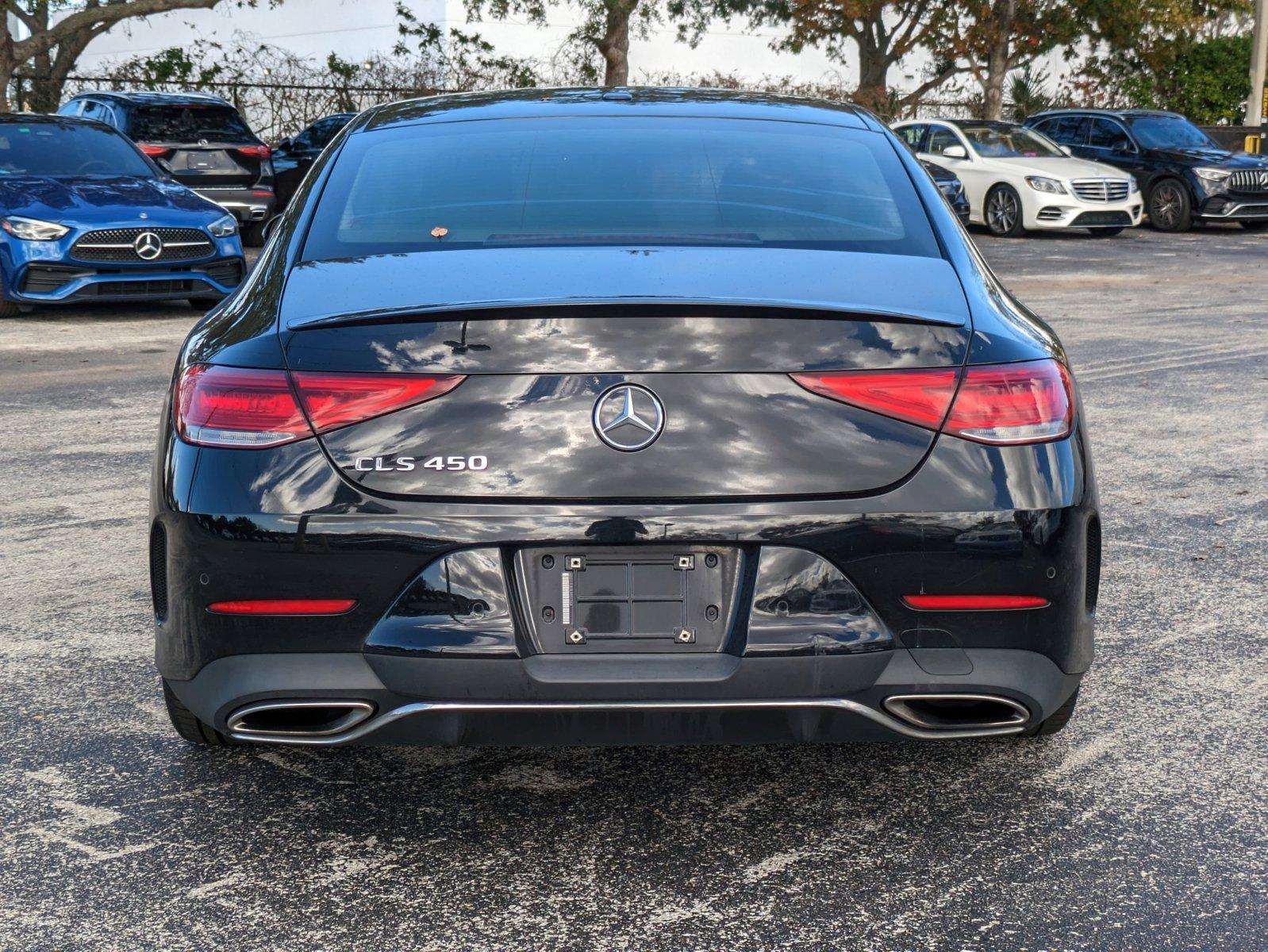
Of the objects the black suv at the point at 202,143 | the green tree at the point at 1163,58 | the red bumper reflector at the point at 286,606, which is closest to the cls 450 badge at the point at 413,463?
the red bumper reflector at the point at 286,606

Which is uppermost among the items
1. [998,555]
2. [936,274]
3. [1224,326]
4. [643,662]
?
[936,274]

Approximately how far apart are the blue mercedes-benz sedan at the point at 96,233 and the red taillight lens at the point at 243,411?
950 cm

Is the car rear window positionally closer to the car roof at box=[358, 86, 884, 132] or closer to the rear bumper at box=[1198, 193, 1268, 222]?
the rear bumper at box=[1198, 193, 1268, 222]

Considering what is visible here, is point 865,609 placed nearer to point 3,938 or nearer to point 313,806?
point 313,806

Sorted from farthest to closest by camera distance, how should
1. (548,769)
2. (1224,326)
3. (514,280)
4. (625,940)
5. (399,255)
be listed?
(1224,326) < (548,769) < (399,255) < (514,280) < (625,940)

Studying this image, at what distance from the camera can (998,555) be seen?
2.94m

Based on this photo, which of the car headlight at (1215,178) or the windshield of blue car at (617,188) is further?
the car headlight at (1215,178)

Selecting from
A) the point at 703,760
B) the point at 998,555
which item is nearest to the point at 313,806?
the point at 703,760

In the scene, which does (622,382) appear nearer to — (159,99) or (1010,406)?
(1010,406)

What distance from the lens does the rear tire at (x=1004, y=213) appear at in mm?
21375

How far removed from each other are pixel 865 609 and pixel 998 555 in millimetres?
274

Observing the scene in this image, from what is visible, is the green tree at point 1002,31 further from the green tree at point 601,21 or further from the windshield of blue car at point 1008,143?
the windshield of blue car at point 1008,143

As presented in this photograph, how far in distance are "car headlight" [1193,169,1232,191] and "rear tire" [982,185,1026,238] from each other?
283cm

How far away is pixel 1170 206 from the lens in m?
22.6
